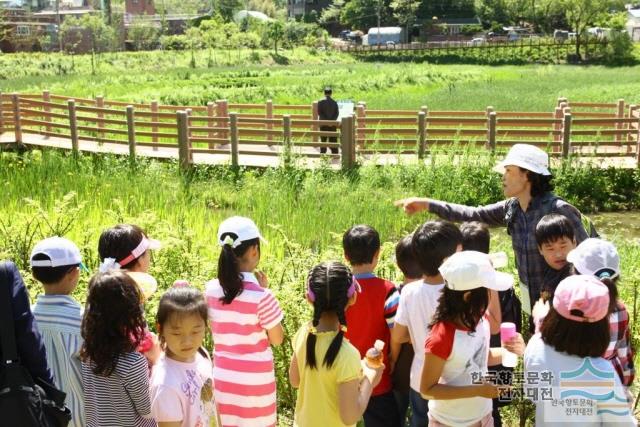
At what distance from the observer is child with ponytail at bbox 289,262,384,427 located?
2.75 m

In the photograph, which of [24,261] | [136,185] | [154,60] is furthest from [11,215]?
[154,60]

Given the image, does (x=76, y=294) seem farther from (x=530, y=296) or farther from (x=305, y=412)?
(x=530, y=296)

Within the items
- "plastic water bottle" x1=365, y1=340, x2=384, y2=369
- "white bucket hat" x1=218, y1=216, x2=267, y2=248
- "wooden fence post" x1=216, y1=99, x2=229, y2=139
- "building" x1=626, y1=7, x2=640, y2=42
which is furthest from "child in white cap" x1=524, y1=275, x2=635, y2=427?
"building" x1=626, y1=7, x2=640, y2=42

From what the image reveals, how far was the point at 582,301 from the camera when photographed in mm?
2541

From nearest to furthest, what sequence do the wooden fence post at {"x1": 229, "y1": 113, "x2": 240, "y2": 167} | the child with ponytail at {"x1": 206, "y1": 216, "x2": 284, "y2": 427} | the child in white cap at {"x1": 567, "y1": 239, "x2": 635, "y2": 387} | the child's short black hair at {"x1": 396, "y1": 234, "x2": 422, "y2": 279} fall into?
1. the child in white cap at {"x1": 567, "y1": 239, "x2": 635, "y2": 387}
2. the child with ponytail at {"x1": 206, "y1": 216, "x2": 284, "y2": 427}
3. the child's short black hair at {"x1": 396, "y1": 234, "x2": 422, "y2": 279}
4. the wooden fence post at {"x1": 229, "y1": 113, "x2": 240, "y2": 167}

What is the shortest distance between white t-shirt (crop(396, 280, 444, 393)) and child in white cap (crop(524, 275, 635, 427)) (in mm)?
571

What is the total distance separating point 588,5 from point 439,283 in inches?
2261

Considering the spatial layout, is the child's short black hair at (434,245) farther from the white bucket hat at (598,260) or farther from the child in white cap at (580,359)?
the child in white cap at (580,359)

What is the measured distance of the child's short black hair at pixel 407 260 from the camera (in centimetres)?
343

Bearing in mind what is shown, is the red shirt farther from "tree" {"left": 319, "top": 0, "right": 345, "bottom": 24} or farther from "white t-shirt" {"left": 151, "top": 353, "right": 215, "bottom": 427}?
"tree" {"left": 319, "top": 0, "right": 345, "bottom": 24}

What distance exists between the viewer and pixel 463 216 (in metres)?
4.41

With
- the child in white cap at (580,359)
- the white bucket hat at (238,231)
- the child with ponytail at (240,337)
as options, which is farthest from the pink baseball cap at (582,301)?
the white bucket hat at (238,231)

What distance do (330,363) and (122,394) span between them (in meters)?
0.83

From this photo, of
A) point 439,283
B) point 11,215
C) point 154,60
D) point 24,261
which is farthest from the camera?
point 154,60
